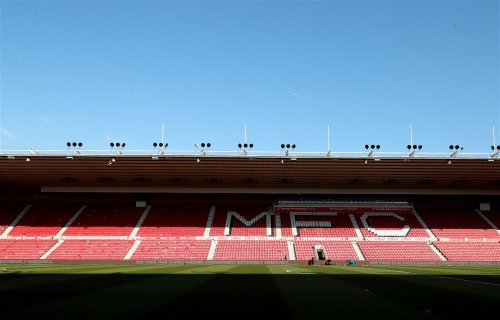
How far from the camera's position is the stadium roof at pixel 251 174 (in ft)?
133

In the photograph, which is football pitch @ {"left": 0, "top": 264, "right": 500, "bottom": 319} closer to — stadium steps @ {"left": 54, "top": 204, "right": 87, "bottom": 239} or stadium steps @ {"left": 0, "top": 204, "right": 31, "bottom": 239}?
→ stadium steps @ {"left": 54, "top": 204, "right": 87, "bottom": 239}

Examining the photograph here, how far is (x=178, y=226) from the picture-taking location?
4691cm

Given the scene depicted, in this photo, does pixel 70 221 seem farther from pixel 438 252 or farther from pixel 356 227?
pixel 438 252

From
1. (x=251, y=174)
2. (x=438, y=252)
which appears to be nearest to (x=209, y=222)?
(x=251, y=174)

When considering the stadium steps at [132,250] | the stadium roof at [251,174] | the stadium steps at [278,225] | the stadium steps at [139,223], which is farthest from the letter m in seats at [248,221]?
the stadium steps at [139,223]

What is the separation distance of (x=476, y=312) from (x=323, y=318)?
3.54 metres

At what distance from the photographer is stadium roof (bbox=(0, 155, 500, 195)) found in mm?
40438

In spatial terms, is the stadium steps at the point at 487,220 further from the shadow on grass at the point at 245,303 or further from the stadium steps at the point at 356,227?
the shadow on grass at the point at 245,303

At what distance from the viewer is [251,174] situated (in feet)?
144

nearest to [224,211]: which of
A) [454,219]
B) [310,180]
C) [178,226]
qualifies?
[178,226]

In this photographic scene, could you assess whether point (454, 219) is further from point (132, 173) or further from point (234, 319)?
point (234, 319)

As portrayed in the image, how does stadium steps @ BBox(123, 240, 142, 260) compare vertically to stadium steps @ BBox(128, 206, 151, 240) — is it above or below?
below

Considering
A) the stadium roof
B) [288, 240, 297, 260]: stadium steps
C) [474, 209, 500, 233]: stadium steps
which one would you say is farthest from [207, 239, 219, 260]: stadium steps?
[474, 209, 500, 233]: stadium steps

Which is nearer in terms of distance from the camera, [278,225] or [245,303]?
[245,303]
